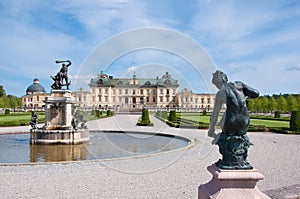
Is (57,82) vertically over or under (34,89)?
under

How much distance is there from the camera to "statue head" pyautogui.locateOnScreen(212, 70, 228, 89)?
3.80m

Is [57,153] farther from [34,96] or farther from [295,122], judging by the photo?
[34,96]

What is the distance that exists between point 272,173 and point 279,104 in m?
52.2

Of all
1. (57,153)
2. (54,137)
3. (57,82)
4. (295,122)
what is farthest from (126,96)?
(57,153)

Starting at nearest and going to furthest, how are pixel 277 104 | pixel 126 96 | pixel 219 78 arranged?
pixel 219 78
pixel 277 104
pixel 126 96

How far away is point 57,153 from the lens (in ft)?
31.6

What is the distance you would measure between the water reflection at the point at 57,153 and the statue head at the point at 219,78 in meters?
6.00

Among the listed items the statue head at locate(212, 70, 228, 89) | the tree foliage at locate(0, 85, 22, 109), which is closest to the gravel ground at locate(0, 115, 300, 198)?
the statue head at locate(212, 70, 228, 89)

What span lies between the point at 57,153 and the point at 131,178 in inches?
176

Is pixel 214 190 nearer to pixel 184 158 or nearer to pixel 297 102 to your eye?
pixel 184 158

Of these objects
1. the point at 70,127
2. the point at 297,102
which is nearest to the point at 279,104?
the point at 297,102

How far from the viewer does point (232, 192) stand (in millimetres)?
3500

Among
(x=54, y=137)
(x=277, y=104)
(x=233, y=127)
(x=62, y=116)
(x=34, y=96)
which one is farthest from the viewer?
(x=34, y=96)

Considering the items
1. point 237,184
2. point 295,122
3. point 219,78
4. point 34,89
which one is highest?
point 34,89
